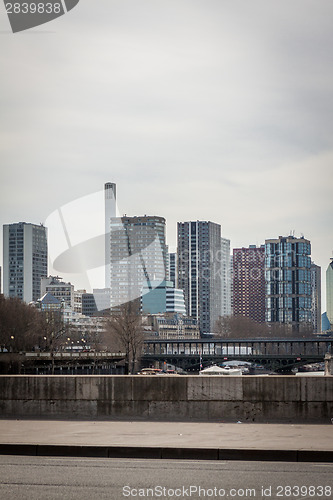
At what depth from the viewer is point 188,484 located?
13.4 m

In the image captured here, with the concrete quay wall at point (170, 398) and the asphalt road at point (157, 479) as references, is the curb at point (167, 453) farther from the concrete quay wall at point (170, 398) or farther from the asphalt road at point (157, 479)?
the concrete quay wall at point (170, 398)

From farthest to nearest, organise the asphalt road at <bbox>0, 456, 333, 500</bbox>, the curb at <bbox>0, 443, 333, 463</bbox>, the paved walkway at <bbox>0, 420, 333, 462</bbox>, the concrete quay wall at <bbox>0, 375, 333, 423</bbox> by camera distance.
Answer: the concrete quay wall at <bbox>0, 375, 333, 423</bbox>
the paved walkway at <bbox>0, 420, 333, 462</bbox>
the curb at <bbox>0, 443, 333, 463</bbox>
the asphalt road at <bbox>0, 456, 333, 500</bbox>

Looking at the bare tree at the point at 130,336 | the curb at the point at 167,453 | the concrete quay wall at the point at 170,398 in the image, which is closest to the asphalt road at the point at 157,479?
the curb at the point at 167,453

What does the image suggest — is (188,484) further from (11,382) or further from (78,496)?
(11,382)

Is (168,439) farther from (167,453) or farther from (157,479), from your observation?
(157,479)

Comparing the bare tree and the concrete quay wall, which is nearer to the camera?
the concrete quay wall

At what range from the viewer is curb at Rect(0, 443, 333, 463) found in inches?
631

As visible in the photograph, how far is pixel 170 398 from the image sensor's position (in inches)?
860

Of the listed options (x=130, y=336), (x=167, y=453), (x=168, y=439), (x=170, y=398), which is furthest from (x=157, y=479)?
(x=130, y=336)

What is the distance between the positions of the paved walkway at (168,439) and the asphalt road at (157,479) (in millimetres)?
449

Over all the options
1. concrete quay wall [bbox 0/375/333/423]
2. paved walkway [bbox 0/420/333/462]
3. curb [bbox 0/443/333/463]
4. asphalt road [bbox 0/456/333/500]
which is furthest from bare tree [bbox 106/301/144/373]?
asphalt road [bbox 0/456/333/500]

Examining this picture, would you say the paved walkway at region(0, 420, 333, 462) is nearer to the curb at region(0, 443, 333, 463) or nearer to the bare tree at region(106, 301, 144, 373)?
the curb at region(0, 443, 333, 463)

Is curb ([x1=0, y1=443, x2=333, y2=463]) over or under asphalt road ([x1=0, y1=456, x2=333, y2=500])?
over

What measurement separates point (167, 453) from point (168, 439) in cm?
145
